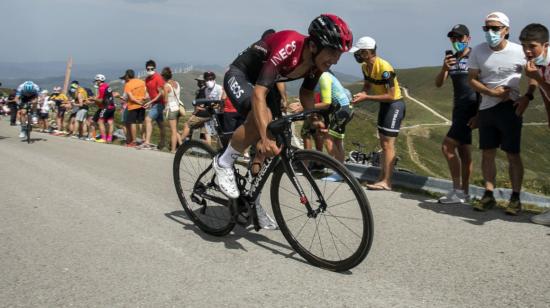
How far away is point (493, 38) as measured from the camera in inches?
228

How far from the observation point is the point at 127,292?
3.48m

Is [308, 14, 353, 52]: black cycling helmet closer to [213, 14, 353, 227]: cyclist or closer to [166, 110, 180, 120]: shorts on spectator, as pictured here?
[213, 14, 353, 227]: cyclist

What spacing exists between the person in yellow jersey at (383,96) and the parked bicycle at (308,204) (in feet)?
10.8

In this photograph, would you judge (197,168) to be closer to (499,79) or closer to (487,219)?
(487,219)

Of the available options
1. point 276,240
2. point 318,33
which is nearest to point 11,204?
point 276,240

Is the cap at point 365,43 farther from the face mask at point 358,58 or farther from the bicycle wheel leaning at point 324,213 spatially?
the bicycle wheel leaning at point 324,213

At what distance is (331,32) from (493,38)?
2.99 meters

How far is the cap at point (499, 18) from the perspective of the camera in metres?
5.75

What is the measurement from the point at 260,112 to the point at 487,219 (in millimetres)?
3296

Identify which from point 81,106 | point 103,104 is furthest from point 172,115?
point 81,106

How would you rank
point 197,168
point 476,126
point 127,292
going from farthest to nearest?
point 476,126, point 197,168, point 127,292

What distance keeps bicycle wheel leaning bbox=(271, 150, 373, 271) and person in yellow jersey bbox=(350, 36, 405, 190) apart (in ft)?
11.2

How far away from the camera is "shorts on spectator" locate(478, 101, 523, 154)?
5.93 meters

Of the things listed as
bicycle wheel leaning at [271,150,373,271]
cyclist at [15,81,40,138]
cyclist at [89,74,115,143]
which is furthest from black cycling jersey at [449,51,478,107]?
cyclist at [15,81,40,138]
